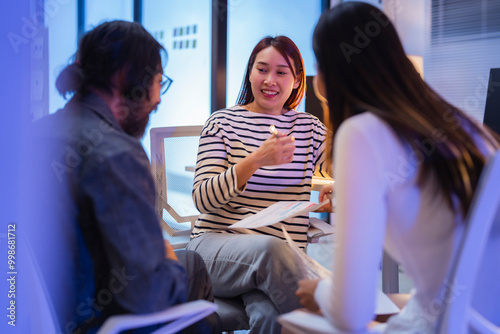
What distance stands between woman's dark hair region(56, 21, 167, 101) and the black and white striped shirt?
0.62m

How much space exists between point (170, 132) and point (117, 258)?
108cm

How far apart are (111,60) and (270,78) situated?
944 mm

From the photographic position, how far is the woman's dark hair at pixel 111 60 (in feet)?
3.09

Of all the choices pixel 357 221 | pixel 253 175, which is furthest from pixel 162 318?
pixel 253 175

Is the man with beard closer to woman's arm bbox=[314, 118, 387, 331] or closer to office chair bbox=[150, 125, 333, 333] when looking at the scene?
woman's arm bbox=[314, 118, 387, 331]

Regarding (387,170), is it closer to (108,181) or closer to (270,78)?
(108,181)

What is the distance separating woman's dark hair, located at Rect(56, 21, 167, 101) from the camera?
0.94 m

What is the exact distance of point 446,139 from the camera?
792 mm

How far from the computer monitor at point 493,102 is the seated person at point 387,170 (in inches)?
38.9

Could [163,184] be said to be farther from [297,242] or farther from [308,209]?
[308,209]

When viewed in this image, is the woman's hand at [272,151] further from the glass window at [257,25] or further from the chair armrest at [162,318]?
the glass window at [257,25]

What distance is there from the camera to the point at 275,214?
4.23 ft

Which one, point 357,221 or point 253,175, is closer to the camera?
point 357,221

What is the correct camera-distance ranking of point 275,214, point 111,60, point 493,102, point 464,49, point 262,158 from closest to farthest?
point 111,60 < point 275,214 < point 262,158 < point 493,102 < point 464,49
